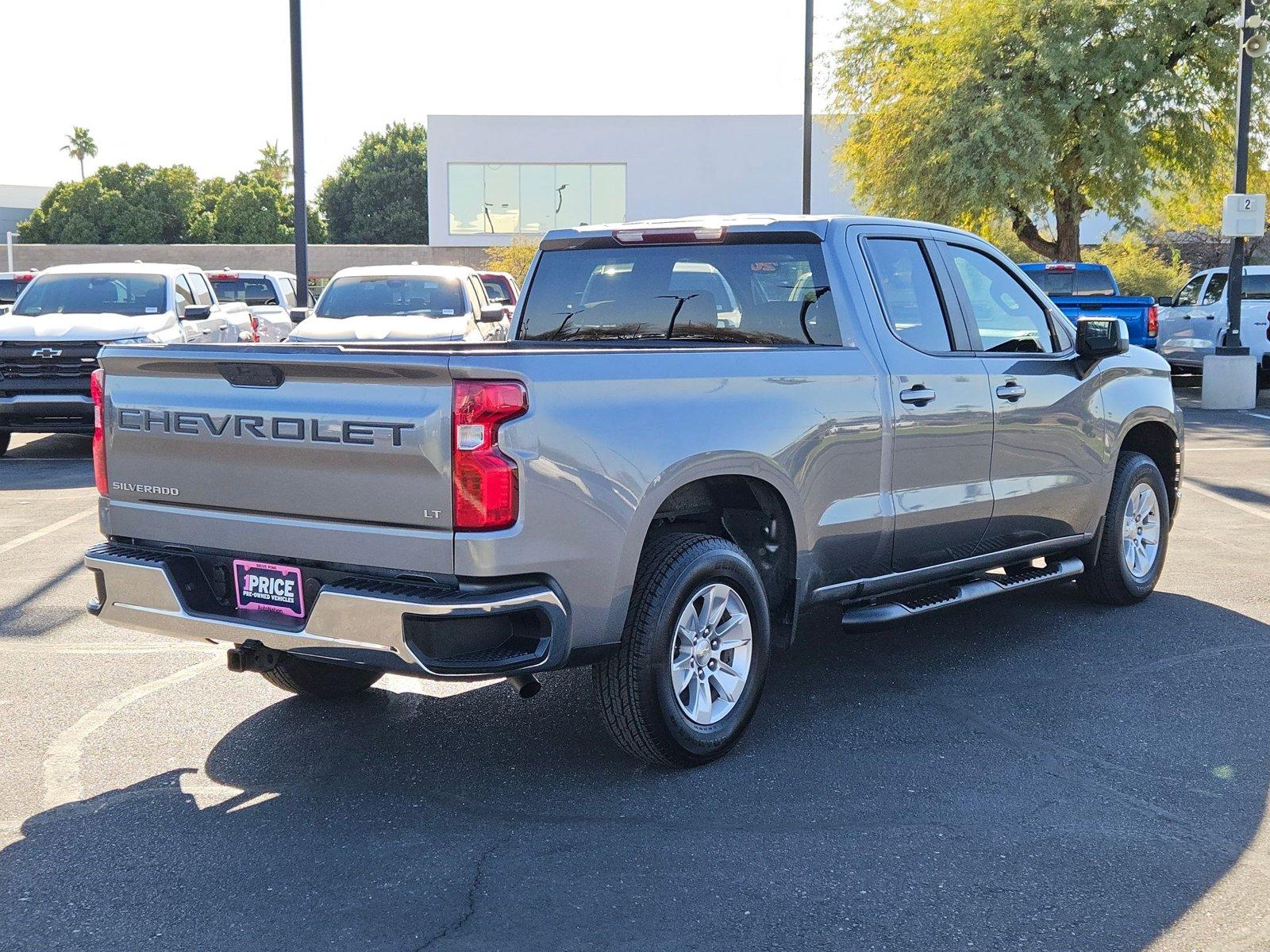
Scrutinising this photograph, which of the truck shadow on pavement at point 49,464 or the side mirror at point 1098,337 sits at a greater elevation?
the side mirror at point 1098,337

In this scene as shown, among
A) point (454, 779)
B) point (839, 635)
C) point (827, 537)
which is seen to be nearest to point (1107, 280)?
point (839, 635)

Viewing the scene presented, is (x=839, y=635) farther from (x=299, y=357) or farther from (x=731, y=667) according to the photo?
(x=299, y=357)

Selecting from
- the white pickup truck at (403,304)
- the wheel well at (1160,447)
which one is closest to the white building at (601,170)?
the white pickup truck at (403,304)

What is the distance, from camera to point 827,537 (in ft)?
18.4

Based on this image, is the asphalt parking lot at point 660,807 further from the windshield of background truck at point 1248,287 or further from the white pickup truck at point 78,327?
the windshield of background truck at point 1248,287

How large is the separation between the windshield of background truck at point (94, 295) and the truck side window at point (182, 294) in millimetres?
170

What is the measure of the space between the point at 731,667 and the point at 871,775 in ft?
2.06

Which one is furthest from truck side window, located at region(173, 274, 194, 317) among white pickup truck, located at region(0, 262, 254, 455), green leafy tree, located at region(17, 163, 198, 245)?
green leafy tree, located at region(17, 163, 198, 245)

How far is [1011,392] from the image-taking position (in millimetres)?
6512

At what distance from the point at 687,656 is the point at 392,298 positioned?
38.8 ft

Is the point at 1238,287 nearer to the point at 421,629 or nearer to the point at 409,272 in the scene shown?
the point at 409,272

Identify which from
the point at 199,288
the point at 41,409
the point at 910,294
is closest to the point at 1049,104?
the point at 199,288

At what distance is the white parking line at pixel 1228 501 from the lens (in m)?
10.7

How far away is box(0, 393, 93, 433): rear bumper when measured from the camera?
1372 cm
